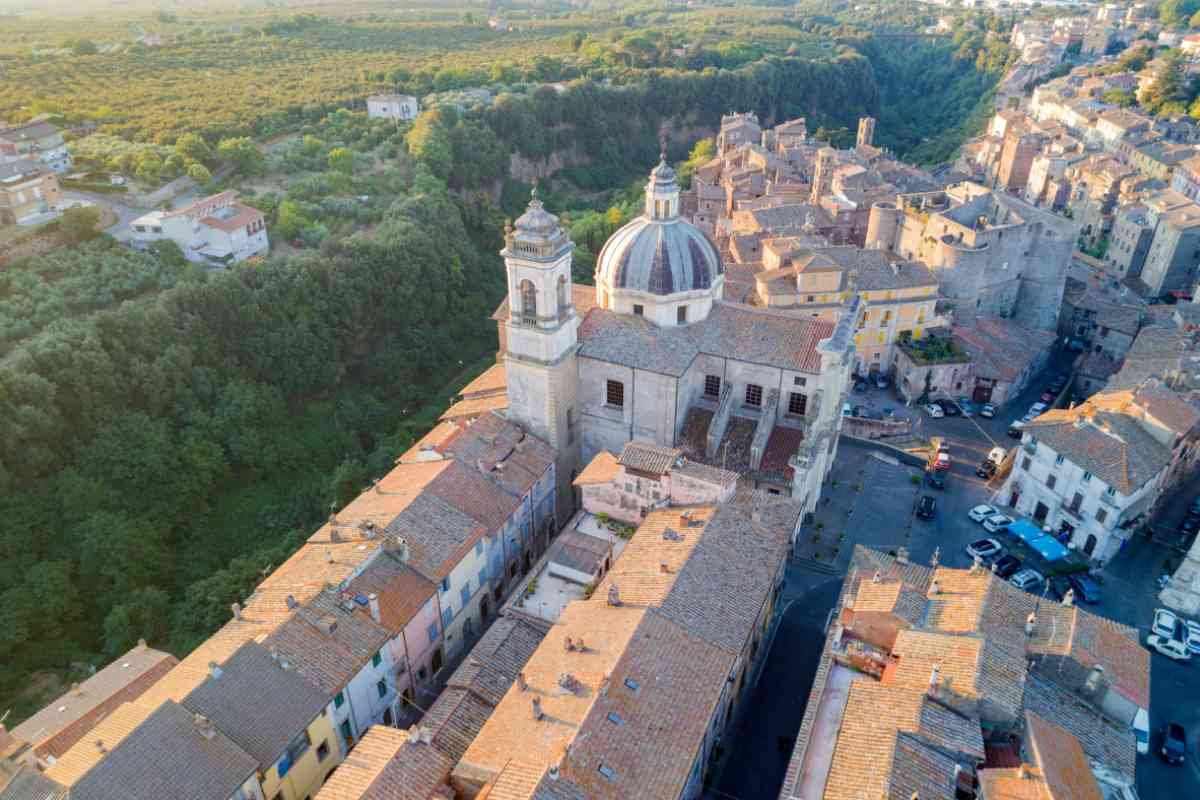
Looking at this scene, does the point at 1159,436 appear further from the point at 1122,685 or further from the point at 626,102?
the point at 626,102

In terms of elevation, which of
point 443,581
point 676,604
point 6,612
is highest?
point 676,604

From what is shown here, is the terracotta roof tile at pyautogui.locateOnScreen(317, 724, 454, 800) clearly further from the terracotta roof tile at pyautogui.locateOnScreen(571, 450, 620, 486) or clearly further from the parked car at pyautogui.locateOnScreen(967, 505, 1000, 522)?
the parked car at pyautogui.locateOnScreen(967, 505, 1000, 522)

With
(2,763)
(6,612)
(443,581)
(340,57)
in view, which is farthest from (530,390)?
(340,57)

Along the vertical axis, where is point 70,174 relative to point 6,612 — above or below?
above

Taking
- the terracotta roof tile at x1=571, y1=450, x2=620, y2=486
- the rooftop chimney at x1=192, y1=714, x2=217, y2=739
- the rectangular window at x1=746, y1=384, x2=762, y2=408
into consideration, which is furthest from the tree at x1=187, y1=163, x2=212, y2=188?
the rooftop chimney at x1=192, y1=714, x2=217, y2=739

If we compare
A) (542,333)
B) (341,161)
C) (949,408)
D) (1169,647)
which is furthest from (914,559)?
(341,161)

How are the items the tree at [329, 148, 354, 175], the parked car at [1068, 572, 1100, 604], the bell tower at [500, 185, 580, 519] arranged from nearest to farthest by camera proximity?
the bell tower at [500, 185, 580, 519], the parked car at [1068, 572, 1100, 604], the tree at [329, 148, 354, 175]

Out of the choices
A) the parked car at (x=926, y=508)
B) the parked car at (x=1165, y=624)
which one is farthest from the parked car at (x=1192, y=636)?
the parked car at (x=926, y=508)

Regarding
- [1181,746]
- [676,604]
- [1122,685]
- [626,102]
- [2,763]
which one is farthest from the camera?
[626,102]
